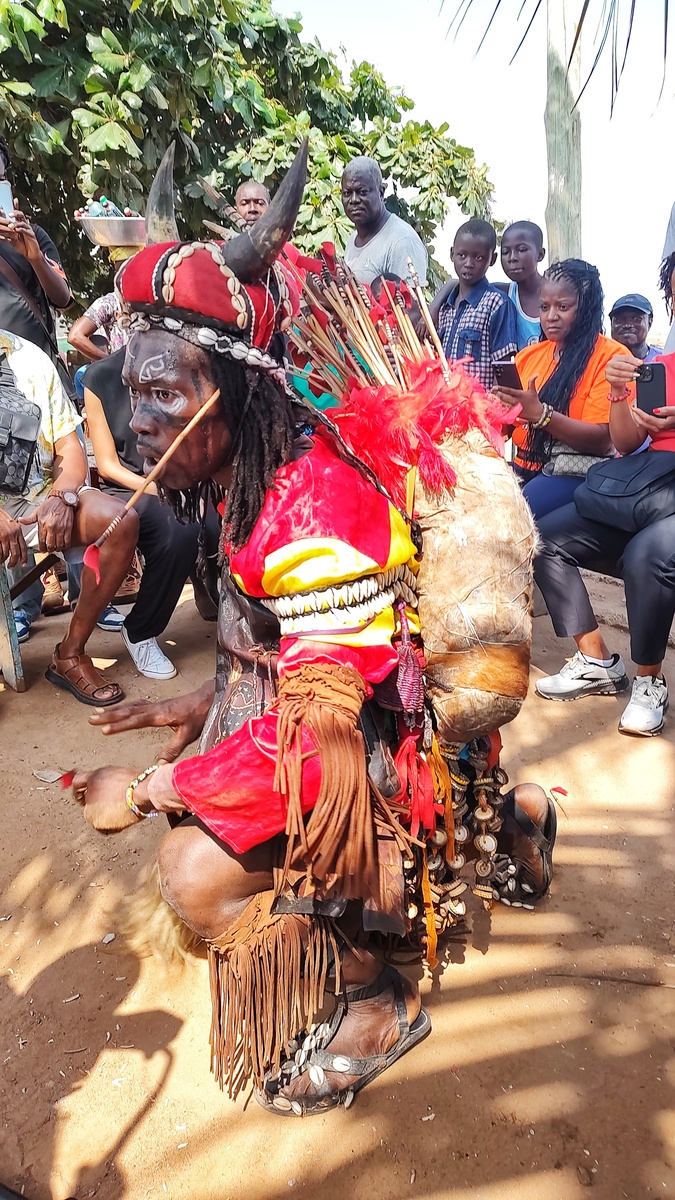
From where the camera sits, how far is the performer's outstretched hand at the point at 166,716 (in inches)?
69.2

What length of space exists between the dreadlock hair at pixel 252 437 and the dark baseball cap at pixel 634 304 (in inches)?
202

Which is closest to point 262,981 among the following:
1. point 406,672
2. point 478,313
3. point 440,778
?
point 440,778

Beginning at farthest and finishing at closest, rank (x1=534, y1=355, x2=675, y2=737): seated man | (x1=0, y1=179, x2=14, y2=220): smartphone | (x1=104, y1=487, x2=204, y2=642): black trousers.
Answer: (x1=0, y1=179, x2=14, y2=220): smartphone < (x1=104, y1=487, x2=204, y2=642): black trousers < (x1=534, y1=355, x2=675, y2=737): seated man

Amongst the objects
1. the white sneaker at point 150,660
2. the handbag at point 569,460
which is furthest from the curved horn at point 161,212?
the handbag at point 569,460

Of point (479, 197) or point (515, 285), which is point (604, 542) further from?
point (479, 197)

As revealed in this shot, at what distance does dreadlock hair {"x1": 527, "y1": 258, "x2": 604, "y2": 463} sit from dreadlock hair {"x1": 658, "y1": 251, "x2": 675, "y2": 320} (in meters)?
0.29

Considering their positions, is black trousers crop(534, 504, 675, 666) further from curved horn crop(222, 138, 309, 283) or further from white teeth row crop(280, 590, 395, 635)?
curved horn crop(222, 138, 309, 283)

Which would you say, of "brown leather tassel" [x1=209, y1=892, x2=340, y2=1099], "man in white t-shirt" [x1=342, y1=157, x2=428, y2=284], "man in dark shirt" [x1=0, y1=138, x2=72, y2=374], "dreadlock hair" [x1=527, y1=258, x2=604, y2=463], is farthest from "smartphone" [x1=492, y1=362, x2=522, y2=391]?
"brown leather tassel" [x1=209, y1=892, x2=340, y2=1099]

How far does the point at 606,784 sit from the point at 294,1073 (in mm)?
1809

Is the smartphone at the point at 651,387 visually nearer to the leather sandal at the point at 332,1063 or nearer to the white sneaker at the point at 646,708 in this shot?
the white sneaker at the point at 646,708

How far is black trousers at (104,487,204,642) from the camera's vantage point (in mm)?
3787

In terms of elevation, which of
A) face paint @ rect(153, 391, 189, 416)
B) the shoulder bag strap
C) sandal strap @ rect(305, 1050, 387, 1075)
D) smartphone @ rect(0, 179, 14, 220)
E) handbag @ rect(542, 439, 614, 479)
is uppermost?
smartphone @ rect(0, 179, 14, 220)

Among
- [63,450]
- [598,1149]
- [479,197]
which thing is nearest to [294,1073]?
[598,1149]

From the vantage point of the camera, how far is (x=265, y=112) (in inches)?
319
